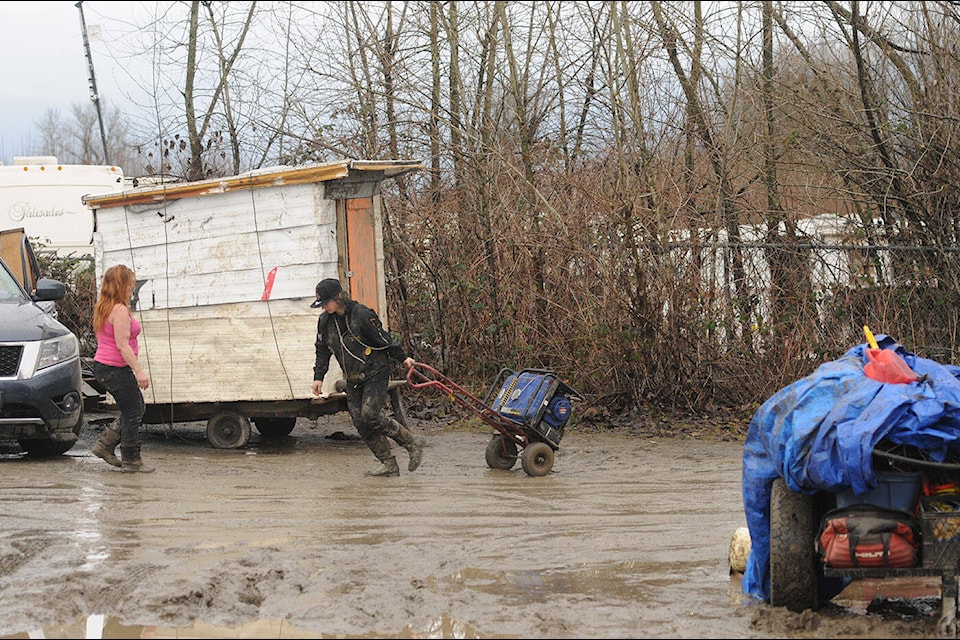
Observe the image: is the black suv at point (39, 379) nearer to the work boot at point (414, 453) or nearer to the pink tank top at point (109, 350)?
the pink tank top at point (109, 350)

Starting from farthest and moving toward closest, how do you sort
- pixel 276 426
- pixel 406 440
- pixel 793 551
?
pixel 276 426 → pixel 406 440 → pixel 793 551

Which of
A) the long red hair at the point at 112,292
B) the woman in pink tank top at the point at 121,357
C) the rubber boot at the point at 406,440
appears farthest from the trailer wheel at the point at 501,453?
the long red hair at the point at 112,292

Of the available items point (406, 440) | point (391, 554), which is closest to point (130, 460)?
point (406, 440)

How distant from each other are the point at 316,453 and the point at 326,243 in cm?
216

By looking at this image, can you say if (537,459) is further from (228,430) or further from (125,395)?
(125,395)

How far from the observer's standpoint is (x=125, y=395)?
33.1 ft

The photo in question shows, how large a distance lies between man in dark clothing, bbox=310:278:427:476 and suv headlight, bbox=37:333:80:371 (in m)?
2.64

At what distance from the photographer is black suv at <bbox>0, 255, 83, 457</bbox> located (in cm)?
1058

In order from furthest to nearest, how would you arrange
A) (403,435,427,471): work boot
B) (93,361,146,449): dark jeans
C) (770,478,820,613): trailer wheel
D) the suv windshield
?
the suv windshield, (403,435,427,471): work boot, (93,361,146,449): dark jeans, (770,478,820,613): trailer wheel

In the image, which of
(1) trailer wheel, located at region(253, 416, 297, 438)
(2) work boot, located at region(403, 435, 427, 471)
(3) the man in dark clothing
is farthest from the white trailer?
(2) work boot, located at region(403, 435, 427, 471)

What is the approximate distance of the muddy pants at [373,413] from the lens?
1009 centimetres

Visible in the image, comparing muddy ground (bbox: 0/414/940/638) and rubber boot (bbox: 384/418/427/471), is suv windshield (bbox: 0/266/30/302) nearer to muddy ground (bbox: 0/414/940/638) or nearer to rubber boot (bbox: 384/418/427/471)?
muddy ground (bbox: 0/414/940/638)

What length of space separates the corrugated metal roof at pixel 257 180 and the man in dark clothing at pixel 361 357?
1.47m

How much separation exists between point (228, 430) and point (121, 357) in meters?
2.16
